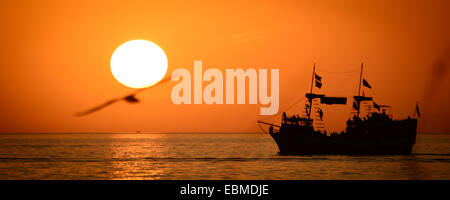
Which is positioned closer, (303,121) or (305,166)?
(305,166)

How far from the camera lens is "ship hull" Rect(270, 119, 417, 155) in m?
76.4

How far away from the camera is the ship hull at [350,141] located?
76.4 meters

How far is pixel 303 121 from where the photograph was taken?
252 feet

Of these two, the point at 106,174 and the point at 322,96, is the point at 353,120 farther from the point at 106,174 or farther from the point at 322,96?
the point at 106,174

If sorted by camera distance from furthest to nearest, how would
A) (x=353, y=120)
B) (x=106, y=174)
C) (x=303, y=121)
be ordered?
(x=353, y=120) → (x=303, y=121) → (x=106, y=174)

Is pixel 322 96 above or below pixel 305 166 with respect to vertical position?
above

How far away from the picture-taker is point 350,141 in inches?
3110
